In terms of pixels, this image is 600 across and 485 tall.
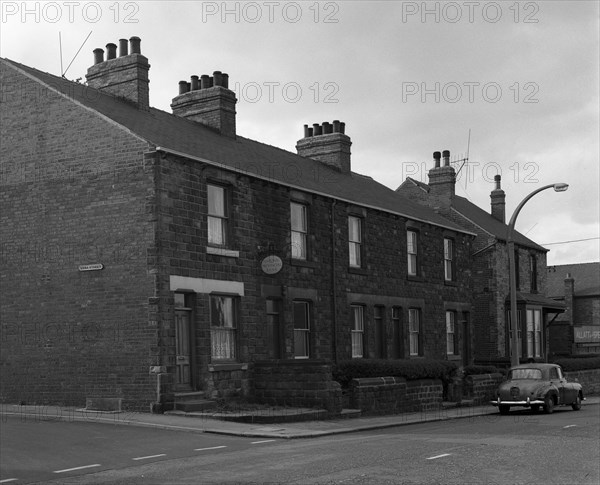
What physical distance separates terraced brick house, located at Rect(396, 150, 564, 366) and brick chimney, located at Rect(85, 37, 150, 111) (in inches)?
770

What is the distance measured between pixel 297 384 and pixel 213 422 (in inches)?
147

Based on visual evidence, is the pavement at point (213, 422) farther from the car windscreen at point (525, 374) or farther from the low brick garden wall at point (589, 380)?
the low brick garden wall at point (589, 380)

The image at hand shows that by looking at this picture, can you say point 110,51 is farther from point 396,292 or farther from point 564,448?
point 564,448

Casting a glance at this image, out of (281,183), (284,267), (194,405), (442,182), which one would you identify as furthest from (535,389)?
(442,182)

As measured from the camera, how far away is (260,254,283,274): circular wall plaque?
24808 mm

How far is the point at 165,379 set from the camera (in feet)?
69.8

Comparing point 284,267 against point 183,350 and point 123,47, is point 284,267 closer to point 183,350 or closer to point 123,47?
point 183,350

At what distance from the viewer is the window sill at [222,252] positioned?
23266mm

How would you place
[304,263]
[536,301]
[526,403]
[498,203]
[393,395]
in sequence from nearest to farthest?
[526,403], [393,395], [304,263], [536,301], [498,203]

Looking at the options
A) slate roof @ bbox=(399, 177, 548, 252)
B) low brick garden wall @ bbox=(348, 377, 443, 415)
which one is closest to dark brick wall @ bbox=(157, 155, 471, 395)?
low brick garden wall @ bbox=(348, 377, 443, 415)

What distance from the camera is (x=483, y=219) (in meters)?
45.3

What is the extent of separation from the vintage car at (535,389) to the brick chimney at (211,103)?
39.1ft

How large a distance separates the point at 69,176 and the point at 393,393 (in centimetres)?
1071

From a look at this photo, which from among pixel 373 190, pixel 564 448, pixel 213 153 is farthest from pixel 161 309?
pixel 373 190
